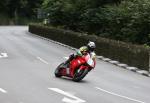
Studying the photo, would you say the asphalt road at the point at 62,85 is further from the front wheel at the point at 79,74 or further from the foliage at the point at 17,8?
the foliage at the point at 17,8

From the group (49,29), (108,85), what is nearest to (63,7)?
(49,29)

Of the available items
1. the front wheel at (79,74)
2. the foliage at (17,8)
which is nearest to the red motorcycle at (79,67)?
the front wheel at (79,74)

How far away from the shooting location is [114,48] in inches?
1309

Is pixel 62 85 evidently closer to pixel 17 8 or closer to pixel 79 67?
pixel 79 67

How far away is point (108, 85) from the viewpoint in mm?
21531

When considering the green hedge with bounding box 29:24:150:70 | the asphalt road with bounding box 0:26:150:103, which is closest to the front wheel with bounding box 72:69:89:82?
the asphalt road with bounding box 0:26:150:103

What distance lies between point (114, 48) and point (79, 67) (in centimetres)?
1187

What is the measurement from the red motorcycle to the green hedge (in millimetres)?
6943

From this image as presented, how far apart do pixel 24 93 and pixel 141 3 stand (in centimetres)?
2120

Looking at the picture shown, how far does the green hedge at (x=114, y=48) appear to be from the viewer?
94.7 ft

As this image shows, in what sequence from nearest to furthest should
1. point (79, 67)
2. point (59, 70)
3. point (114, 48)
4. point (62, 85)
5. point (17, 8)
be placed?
point (62, 85), point (79, 67), point (59, 70), point (114, 48), point (17, 8)

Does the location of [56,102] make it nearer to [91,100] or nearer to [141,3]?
[91,100]

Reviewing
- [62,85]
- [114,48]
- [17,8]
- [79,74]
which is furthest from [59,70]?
[17,8]

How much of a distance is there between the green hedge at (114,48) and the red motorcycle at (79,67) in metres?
6.94
